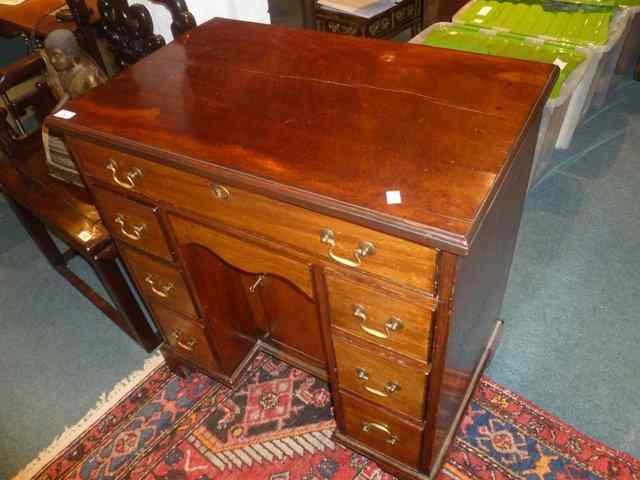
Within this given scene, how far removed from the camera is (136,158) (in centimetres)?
→ 108

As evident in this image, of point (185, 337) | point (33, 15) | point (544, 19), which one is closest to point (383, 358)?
point (185, 337)

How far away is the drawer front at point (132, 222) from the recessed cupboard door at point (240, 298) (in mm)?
63

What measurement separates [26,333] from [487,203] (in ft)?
6.47

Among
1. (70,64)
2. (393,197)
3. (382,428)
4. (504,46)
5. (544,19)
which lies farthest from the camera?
(544,19)

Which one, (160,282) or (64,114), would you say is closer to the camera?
(64,114)

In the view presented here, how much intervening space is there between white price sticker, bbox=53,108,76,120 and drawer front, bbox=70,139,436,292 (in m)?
0.06

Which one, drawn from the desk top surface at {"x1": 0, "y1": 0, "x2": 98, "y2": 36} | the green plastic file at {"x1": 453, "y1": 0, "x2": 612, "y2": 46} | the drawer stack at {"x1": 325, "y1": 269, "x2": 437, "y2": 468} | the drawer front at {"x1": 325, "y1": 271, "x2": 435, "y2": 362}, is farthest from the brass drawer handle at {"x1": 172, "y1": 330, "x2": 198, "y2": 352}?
the green plastic file at {"x1": 453, "y1": 0, "x2": 612, "y2": 46}

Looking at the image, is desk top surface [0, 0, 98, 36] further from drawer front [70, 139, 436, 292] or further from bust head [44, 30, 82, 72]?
drawer front [70, 139, 436, 292]

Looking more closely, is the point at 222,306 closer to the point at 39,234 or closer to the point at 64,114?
the point at 64,114

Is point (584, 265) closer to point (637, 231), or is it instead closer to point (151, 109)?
point (637, 231)

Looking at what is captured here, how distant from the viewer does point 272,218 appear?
3.20ft

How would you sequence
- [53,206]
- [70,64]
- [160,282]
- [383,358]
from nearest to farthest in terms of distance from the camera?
1. [383,358]
2. [160,282]
3. [70,64]
4. [53,206]

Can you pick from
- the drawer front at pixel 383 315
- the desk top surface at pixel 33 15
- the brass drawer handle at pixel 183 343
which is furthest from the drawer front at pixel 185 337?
the desk top surface at pixel 33 15

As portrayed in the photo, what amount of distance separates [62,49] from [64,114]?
1.75 feet
